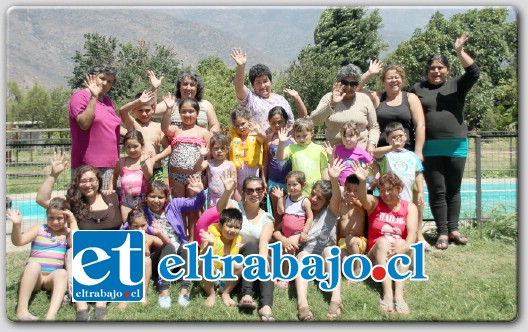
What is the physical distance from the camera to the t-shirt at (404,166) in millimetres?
5434

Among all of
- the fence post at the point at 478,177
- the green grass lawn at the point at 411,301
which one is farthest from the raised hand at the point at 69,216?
the fence post at the point at 478,177

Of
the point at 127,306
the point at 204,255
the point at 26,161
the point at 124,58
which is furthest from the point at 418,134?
the point at 124,58

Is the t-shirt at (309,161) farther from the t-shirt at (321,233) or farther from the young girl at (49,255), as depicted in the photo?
the young girl at (49,255)

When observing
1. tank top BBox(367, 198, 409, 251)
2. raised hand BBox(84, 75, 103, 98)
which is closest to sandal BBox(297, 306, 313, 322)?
tank top BBox(367, 198, 409, 251)

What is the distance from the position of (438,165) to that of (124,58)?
23.4 metres

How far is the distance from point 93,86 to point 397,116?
283 cm

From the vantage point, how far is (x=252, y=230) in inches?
197

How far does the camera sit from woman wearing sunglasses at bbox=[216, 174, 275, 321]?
4.79m

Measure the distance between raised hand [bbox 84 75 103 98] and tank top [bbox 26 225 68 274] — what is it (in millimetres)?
1229

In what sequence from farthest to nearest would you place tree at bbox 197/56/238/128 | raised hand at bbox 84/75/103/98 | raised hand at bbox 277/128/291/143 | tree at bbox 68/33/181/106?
tree at bbox 197/56/238/128
tree at bbox 68/33/181/106
raised hand at bbox 277/128/291/143
raised hand at bbox 84/75/103/98

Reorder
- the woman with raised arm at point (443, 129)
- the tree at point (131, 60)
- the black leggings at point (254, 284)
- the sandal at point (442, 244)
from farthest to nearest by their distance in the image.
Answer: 1. the tree at point (131, 60)
2. the sandal at point (442, 244)
3. the woman with raised arm at point (443, 129)
4. the black leggings at point (254, 284)

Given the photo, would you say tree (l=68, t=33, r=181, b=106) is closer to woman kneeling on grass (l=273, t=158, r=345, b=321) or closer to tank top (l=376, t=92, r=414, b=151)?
tank top (l=376, t=92, r=414, b=151)

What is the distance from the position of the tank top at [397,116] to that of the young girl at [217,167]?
1.49 m

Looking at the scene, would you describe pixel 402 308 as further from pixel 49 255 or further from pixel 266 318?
pixel 49 255
